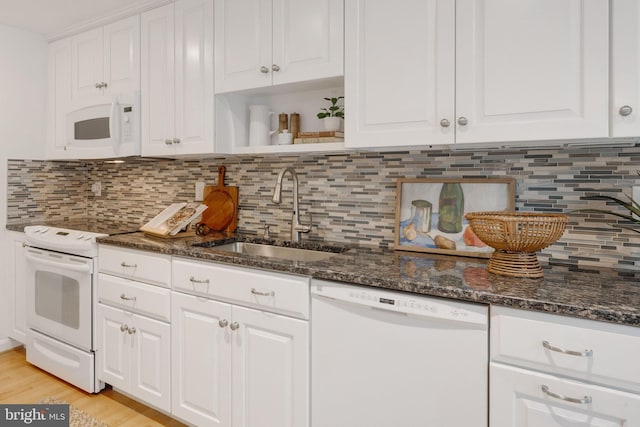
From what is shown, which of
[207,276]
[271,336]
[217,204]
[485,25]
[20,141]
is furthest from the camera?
[20,141]

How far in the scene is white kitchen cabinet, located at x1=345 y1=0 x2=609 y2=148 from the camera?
134 centimetres

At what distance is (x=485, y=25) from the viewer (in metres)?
1.47

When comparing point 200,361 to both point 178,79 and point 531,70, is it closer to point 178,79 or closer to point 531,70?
point 178,79

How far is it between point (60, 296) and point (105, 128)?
109cm

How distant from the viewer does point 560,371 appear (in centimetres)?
116

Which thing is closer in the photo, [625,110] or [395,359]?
[625,110]

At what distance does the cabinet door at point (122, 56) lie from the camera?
8.41 feet

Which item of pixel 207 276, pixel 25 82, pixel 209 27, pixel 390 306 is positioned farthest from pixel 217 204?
pixel 25 82

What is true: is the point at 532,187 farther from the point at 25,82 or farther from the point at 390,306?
the point at 25,82

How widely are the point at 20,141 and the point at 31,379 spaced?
165 centimetres

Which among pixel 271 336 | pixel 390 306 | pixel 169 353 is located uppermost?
pixel 390 306

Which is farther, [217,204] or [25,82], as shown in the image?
[25,82]

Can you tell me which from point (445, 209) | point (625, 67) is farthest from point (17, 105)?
point (625, 67)
